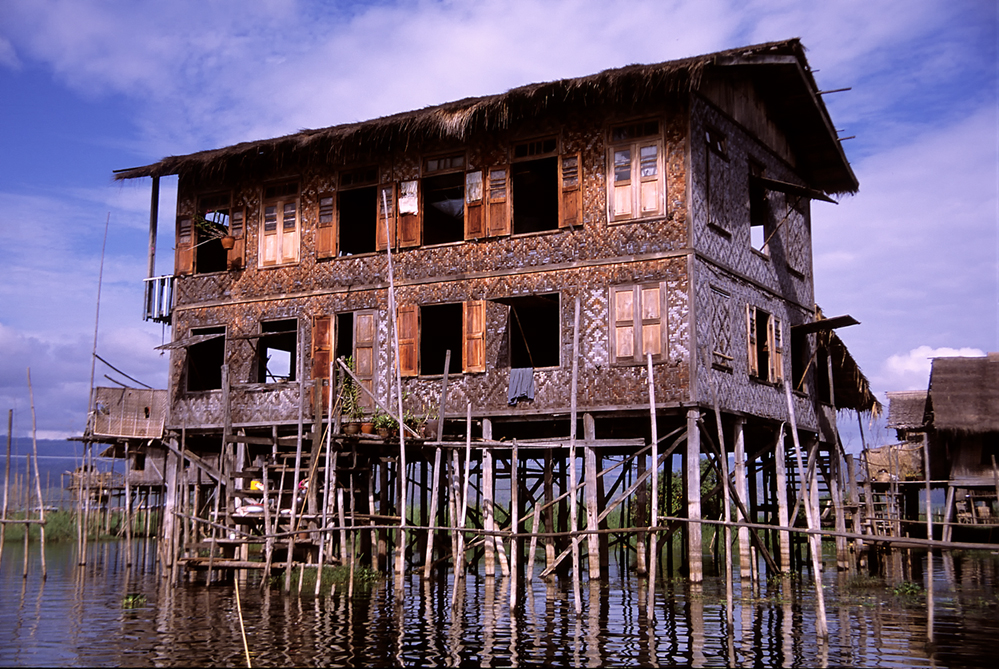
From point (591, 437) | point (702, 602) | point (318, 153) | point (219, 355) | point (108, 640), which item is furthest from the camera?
point (219, 355)

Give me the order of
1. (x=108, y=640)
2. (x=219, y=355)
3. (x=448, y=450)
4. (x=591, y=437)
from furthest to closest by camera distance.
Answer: (x=219, y=355) < (x=448, y=450) < (x=591, y=437) < (x=108, y=640)

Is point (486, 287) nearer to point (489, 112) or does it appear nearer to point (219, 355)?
point (489, 112)

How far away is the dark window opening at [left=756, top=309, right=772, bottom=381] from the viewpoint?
64.8 ft

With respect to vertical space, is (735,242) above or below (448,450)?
above

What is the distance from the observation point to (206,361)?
2236 cm

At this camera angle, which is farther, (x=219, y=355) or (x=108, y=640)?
(x=219, y=355)

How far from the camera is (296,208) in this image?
67.7 feet

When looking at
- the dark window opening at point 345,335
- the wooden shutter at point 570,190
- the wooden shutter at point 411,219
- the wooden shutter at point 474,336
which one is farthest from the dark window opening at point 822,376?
the dark window opening at point 345,335

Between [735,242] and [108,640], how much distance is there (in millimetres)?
12477

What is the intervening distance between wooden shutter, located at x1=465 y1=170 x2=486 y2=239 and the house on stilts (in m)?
0.04

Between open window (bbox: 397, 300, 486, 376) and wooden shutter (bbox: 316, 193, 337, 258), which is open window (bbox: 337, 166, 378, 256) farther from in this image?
open window (bbox: 397, 300, 486, 376)

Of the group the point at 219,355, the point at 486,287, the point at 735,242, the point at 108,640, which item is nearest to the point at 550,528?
the point at 486,287

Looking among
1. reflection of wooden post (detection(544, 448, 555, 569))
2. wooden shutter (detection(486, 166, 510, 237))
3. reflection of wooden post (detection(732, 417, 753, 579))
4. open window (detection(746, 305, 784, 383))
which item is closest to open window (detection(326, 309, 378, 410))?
wooden shutter (detection(486, 166, 510, 237))

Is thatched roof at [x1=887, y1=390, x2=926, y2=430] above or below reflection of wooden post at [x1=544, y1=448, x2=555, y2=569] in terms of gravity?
above
